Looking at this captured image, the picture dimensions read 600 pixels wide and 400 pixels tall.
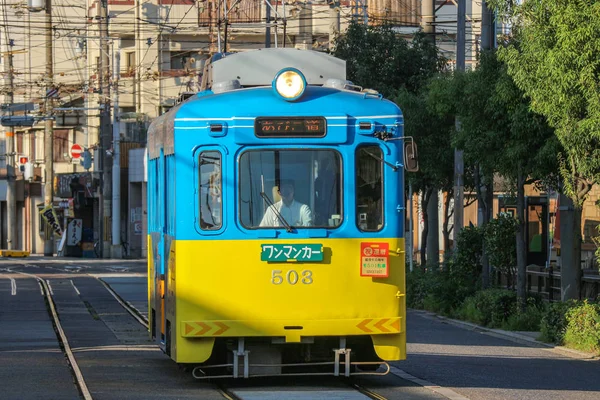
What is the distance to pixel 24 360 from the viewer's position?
611 inches

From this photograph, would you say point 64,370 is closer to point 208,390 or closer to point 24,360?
point 24,360

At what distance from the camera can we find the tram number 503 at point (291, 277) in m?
12.2

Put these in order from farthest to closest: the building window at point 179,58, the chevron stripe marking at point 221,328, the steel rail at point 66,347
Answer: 1. the building window at point 179,58
2. the steel rail at point 66,347
3. the chevron stripe marking at point 221,328

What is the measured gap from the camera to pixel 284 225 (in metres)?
12.2

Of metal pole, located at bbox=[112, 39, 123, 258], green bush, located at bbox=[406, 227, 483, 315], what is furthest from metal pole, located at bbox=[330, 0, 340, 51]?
green bush, located at bbox=[406, 227, 483, 315]

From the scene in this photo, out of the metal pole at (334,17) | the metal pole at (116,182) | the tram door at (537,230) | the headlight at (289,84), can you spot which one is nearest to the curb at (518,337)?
the headlight at (289,84)

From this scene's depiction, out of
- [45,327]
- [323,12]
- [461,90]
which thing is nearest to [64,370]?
[45,327]

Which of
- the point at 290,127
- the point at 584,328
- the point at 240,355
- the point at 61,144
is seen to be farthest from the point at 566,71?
the point at 61,144

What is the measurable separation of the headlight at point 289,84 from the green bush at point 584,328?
25.0 ft

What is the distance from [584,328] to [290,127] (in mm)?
7814

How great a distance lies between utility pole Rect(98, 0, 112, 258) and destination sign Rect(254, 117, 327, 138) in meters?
43.5

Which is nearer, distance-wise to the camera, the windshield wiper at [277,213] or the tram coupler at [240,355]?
the windshield wiper at [277,213]

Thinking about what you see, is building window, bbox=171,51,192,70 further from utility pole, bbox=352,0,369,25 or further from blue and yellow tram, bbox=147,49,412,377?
blue and yellow tram, bbox=147,49,412,377

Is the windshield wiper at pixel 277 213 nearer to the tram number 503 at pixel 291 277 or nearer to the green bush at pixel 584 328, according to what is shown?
the tram number 503 at pixel 291 277
